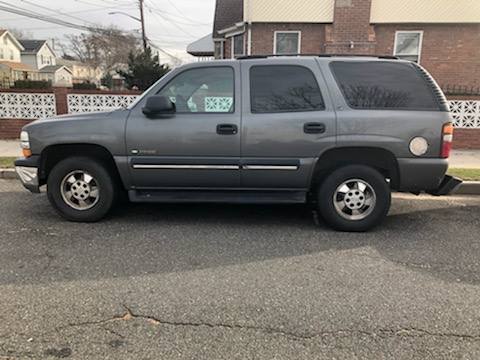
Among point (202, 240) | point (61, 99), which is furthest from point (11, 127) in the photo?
point (202, 240)

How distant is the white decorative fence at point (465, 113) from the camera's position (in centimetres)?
982

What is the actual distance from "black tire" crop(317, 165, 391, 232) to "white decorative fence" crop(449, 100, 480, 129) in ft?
20.4

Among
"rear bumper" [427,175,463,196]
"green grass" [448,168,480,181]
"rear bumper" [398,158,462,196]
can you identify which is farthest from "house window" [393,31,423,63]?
"rear bumper" [398,158,462,196]

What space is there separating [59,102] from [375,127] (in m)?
→ 8.52

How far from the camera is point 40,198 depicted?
6.26m

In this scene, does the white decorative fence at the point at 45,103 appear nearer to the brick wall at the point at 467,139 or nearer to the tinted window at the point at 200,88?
the tinted window at the point at 200,88

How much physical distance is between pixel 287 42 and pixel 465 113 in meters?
6.81

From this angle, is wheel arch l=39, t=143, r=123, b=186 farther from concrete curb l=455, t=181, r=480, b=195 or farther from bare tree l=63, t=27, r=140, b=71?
bare tree l=63, t=27, r=140, b=71

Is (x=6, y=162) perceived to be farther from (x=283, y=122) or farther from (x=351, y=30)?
(x=351, y=30)

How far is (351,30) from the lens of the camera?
→ 1391 centimetres

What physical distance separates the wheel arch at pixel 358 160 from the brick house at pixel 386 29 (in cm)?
988

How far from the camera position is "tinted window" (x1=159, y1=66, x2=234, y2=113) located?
494cm

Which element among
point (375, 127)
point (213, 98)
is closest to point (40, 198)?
point (213, 98)

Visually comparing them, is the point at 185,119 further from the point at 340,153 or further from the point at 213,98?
the point at 340,153
